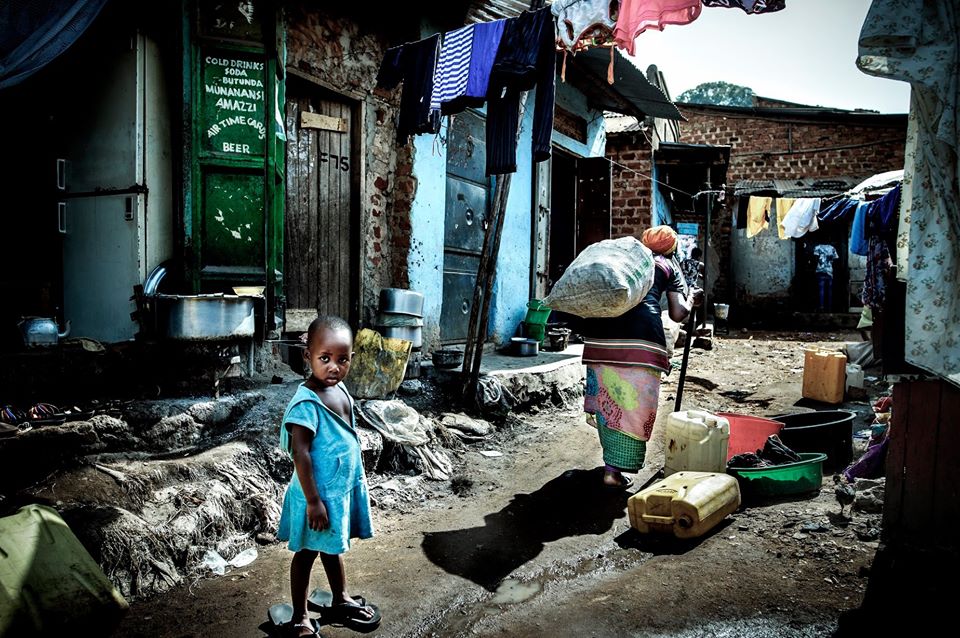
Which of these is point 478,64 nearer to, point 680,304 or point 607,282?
point 607,282

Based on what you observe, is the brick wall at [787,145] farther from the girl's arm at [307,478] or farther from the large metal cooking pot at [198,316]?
the girl's arm at [307,478]

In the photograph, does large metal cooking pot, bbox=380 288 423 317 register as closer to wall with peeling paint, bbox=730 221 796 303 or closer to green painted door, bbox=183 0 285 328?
green painted door, bbox=183 0 285 328

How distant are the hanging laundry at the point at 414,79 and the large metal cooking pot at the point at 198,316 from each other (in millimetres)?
2248

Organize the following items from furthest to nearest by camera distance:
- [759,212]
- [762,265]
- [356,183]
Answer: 1. [762,265]
2. [759,212]
3. [356,183]

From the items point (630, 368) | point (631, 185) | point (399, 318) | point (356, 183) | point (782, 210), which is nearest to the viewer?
point (630, 368)

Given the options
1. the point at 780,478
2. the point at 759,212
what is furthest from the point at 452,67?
the point at 759,212

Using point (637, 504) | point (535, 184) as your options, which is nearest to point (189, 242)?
point (637, 504)

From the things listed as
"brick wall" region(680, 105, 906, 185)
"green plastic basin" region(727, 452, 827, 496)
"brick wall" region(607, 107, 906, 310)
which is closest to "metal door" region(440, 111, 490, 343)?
"green plastic basin" region(727, 452, 827, 496)

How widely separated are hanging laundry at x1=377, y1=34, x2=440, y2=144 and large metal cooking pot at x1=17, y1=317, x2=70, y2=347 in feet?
10.1

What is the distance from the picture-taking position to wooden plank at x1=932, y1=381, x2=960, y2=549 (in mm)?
2775

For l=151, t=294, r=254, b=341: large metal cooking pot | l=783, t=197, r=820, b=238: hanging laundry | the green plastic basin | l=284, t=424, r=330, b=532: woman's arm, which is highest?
l=783, t=197, r=820, b=238: hanging laundry

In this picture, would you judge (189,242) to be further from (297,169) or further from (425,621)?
(425,621)

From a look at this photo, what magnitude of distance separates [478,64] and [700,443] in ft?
10.8

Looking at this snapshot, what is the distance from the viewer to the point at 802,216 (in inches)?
428
